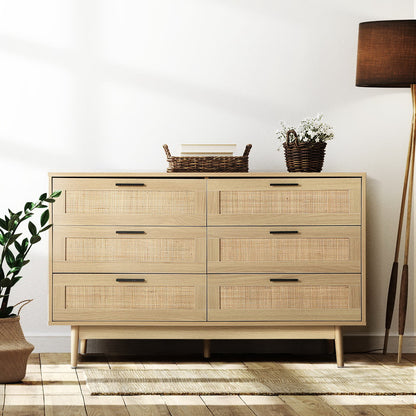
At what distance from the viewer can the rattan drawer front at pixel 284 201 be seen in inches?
127

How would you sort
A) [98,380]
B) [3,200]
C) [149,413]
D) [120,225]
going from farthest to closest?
[3,200], [120,225], [98,380], [149,413]

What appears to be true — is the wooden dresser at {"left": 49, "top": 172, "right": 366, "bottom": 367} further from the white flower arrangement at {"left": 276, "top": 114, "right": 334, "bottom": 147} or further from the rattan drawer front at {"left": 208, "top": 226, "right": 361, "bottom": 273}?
the white flower arrangement at {"left": 276, "top": 114, "right": 334, "bottom": 147}

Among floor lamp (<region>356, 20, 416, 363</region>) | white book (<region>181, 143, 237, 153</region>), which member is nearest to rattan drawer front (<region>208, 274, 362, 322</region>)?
floor lamp (<region>356, 20, 416, 363</region>)

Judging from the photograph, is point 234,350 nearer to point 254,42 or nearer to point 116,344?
point 116,344

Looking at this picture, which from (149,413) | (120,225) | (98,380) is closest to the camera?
(149,413)

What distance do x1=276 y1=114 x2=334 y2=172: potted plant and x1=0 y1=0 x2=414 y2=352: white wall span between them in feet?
1.00

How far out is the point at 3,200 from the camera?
11.9ft

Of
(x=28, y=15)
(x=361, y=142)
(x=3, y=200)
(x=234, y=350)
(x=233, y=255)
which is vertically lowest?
(x=234, y=350)

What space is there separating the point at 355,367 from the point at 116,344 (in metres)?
1.21

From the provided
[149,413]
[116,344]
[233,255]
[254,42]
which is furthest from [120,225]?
[254,42]

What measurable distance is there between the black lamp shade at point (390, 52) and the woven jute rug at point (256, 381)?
1.35 metres

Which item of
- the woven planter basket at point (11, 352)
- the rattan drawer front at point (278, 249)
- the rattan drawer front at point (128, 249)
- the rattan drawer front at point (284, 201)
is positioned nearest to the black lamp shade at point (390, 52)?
the rattan drawer front at point (284, 201)

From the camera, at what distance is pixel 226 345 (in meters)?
3.67

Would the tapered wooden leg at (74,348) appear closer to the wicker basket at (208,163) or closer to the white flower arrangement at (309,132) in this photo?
the wicker basket at (208,163)
